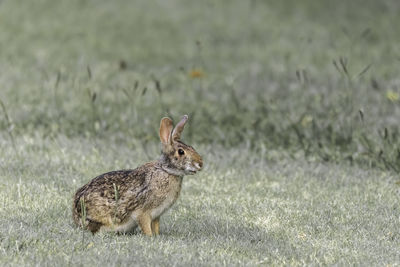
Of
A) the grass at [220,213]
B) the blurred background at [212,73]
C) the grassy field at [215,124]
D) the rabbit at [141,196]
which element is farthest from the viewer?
the blurred background at [212,73]

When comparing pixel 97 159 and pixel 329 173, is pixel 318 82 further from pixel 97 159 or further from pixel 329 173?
pixel 97 159

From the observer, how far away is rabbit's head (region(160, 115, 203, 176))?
4906mm

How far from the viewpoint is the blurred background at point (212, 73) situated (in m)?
8.69

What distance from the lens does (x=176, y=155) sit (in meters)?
4.99

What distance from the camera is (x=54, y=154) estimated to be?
7.77 meters

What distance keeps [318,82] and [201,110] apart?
7.79ft

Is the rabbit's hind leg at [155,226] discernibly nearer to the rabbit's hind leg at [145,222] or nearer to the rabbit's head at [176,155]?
the rabbit's hind leg at [145,222]

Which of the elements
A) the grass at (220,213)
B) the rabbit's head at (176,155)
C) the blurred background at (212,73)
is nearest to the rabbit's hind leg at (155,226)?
the grass at (220,213)

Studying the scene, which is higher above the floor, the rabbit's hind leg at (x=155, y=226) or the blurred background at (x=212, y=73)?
the rabbit's hind leg at (x=155, y=226)

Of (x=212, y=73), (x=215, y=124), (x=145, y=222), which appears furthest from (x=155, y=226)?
(x=212, y=73)

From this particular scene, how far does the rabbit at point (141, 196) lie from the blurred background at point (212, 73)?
2285 millimetres

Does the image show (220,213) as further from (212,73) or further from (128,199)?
(212,73)

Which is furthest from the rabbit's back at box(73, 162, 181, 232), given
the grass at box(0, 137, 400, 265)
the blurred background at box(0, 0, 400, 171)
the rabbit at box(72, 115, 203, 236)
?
the blurred background at box(0, 0, 400, 171)

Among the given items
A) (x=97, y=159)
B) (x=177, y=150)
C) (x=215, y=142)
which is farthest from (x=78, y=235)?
(x=215, y=142)
